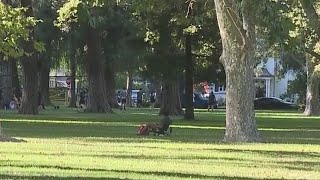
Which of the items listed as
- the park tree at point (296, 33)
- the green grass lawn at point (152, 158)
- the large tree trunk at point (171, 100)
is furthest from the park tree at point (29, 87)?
the green grass lawn at point (152, 158)

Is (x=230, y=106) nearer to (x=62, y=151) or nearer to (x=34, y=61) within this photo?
(x=62, y=151)

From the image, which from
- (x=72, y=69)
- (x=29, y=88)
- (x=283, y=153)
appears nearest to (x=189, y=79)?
(x=29, y=88)

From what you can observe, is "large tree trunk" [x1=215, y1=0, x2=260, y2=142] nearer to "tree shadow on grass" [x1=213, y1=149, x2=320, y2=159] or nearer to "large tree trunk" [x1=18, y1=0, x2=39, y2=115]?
"tree shadow on grass" [x1=213, y1=149, x2=320, y2=159]

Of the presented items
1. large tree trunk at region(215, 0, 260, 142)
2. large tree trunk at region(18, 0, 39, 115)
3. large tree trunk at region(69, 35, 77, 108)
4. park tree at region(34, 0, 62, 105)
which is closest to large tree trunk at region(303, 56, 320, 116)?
large tree trunk at region(69, 35, 77, 108)

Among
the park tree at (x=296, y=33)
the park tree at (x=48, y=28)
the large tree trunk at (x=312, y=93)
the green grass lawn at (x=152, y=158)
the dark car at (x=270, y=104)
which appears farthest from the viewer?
the dark car at (x=270, y=104)

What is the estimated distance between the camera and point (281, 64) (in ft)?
275

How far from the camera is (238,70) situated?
24.8 metres

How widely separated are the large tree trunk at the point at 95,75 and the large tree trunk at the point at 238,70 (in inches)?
1136

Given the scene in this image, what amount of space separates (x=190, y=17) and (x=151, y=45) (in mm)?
4173

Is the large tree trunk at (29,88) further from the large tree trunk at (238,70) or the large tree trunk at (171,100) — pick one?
the large tree trunk at (238,70)

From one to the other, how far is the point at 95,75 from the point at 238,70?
29.8 metres

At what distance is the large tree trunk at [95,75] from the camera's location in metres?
53.2

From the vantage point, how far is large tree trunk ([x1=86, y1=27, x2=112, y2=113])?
53.2 m

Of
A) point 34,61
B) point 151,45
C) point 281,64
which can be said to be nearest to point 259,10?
point 151,45
